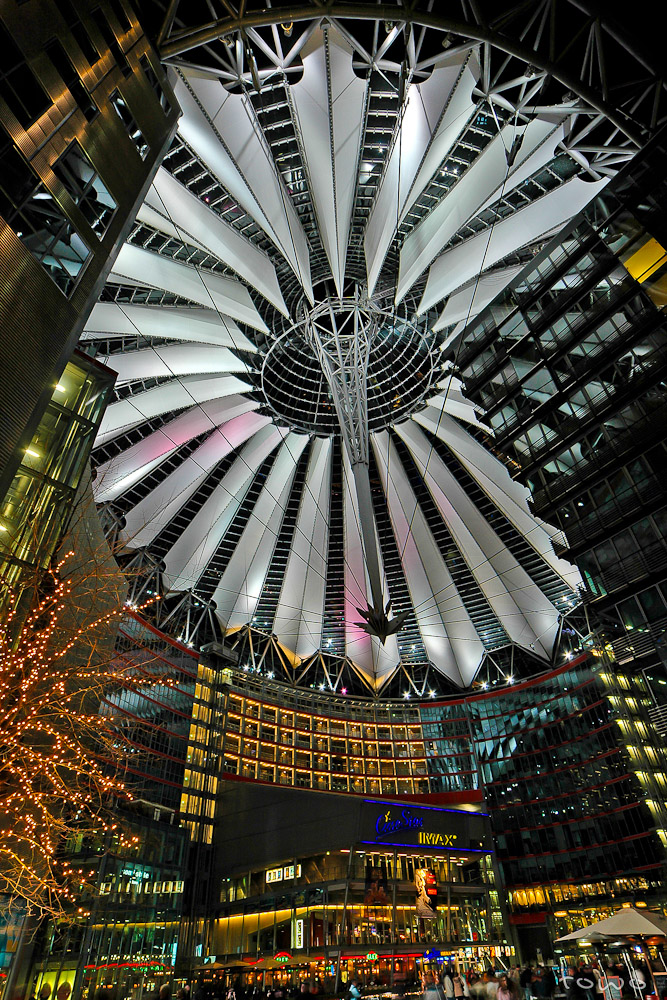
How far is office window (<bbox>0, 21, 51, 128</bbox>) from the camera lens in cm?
1331

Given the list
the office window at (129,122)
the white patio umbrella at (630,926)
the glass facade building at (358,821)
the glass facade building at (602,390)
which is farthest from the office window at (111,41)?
the white patio umbrella at (630,926)

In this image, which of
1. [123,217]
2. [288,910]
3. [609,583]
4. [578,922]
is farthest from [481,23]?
[578,922]

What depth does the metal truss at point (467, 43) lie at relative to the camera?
1773 centimetres

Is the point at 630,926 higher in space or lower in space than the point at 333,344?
lower

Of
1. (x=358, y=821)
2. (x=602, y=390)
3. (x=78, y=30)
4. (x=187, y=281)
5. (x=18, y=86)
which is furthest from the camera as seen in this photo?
(x=358, y=821)

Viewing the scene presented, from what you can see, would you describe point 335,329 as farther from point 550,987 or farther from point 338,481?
point 550,987

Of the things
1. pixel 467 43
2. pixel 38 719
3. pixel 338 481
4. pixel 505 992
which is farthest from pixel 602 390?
pixel 38 719

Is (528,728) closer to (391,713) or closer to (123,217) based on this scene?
(391,713)

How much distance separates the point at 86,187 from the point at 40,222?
8.63 ft

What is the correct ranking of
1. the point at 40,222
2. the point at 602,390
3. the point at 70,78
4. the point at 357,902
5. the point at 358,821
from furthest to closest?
the point at 358,821, the point at 357,902, the point at 602,390, the point at 70,78, the point at 40,222

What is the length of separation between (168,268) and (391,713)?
153 feet

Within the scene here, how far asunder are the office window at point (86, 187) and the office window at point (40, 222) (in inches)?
37.8

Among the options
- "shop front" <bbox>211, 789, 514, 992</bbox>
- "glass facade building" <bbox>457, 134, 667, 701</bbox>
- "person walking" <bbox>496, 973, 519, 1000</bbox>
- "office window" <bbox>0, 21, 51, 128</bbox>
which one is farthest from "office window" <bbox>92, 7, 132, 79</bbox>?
"shop front" <bbox>211, 789, 514, 992</bbox>

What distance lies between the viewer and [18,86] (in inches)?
542
